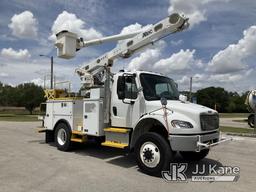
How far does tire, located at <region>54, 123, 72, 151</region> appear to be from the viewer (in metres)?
→ 10.6

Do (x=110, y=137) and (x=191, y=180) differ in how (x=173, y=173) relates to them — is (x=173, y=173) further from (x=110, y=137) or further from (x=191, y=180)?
(x=110, y=137)

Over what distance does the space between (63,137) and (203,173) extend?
5288 millimetres

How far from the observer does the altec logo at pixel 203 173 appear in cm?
725

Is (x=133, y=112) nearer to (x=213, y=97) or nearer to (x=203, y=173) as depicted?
(x=203, y=173)

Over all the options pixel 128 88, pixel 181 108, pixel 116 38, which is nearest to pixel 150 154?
pixel 181 108


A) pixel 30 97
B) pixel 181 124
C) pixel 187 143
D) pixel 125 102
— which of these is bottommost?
pixel 187 143

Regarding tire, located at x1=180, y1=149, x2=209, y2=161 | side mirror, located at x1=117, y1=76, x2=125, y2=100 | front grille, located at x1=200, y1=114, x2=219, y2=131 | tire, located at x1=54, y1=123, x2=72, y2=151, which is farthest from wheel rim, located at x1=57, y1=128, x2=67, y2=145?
front grille, located at x1=200, y1=114, x2=219, y2=131

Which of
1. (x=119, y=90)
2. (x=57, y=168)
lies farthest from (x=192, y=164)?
(x=57, y=168)

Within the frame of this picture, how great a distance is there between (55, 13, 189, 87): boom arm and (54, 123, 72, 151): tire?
1.69 m

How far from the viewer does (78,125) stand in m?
10.3

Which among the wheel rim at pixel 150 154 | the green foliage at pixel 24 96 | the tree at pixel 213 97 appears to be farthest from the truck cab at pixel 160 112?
the tree at pixel 213 97

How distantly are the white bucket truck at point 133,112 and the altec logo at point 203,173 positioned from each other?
372mm

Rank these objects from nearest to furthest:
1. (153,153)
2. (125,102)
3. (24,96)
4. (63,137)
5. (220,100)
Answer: (153,153)
(125,102)
(63,137)
(24,96)
(220,100)

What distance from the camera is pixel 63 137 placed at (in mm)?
11023
